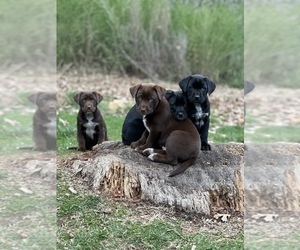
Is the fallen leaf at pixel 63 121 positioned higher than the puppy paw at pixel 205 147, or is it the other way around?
the fallen leaf at pixel 63 121

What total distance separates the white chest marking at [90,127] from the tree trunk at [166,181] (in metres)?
0.28

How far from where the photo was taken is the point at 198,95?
3516 mm

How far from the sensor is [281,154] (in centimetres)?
349

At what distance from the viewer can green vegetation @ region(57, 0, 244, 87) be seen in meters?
5.02

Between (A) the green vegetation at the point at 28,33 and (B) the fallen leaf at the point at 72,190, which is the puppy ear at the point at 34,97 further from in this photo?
(B) the fallen leaf at the point at 72,190

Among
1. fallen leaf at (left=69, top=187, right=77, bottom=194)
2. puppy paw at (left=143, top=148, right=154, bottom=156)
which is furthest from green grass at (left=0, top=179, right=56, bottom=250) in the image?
puppy paw at (left=143, top=148, right=154, bottom=156)

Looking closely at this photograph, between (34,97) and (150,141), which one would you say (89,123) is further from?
(34,97)

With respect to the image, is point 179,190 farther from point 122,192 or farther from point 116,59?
point 116,59

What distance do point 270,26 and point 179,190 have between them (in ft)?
2.81

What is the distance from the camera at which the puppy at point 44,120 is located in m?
3.03

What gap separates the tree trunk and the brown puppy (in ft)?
0.14

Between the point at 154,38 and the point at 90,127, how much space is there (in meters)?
1.48

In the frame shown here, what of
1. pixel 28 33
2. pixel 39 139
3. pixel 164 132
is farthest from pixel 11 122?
pixel 164 132

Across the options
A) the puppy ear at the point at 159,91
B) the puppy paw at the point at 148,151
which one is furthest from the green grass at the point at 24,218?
the puppy ear at the point at 159,91
